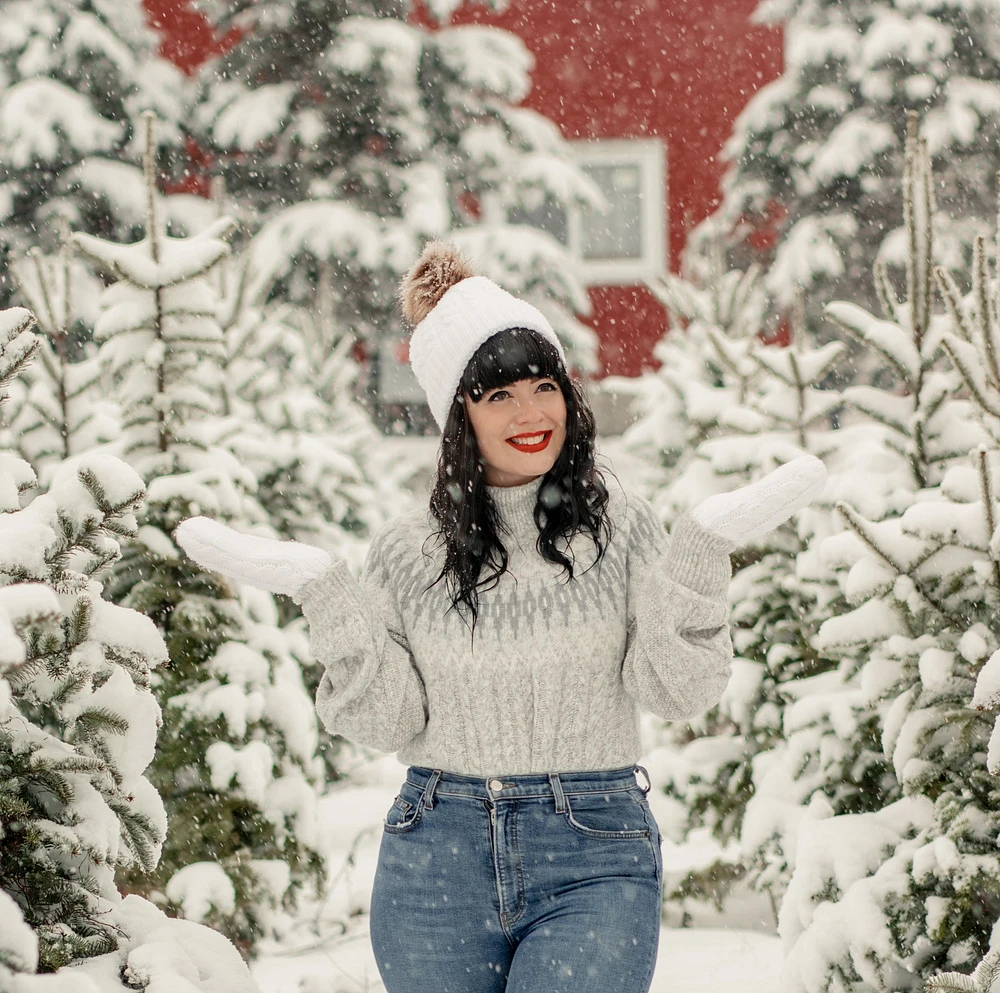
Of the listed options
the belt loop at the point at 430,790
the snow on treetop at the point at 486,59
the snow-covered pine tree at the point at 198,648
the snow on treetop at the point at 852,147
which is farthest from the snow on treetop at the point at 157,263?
the snow on treetop at the point at 852,147

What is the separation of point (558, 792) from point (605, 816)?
100mm

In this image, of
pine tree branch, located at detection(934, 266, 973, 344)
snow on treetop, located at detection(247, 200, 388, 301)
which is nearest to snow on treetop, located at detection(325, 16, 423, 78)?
snow on treetop, located at detection(247, 200, 388, 301)

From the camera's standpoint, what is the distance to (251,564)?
2.46 meters

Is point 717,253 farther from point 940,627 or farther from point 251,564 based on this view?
point 251,564

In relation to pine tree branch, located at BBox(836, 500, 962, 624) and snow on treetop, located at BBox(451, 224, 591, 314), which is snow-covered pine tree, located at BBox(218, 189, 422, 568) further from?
snow on treetop, located at BBox(451, 224, 591, 314)

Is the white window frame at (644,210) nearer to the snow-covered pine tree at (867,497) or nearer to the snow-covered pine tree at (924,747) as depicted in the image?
the snow-covered pine tree at (867,497)

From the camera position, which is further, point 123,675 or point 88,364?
point 88,364

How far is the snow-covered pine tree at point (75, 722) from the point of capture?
2062 millimetres

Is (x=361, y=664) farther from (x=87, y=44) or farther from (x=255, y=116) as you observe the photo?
(x=87, y=44)

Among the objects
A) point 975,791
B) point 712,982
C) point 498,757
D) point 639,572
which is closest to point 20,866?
point 498,757

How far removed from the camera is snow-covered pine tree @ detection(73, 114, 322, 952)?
418cm

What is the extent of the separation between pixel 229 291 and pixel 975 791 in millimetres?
5109

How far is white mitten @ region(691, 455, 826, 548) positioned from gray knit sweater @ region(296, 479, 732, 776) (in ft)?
0.09

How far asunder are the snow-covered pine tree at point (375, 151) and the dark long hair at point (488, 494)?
1192cm
